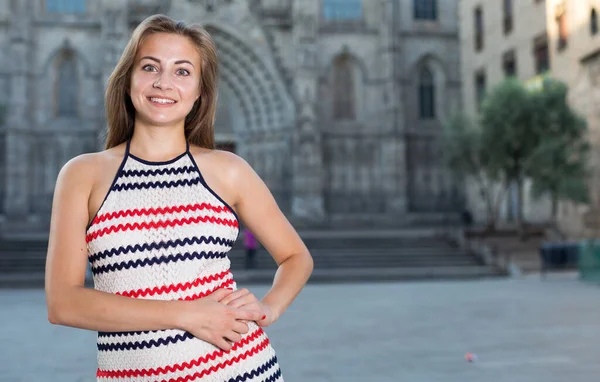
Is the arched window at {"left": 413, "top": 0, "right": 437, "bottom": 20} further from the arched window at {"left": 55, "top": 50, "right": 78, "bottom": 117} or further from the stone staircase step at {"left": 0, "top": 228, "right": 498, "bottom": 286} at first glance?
the arched window at {"left": 55, "top": 50, "right": 78, "bottom": 117}

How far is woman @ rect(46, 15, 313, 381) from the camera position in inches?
64.6

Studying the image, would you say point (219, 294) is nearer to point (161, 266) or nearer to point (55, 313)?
point (161, 266)

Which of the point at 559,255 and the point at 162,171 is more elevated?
the point at 162,171

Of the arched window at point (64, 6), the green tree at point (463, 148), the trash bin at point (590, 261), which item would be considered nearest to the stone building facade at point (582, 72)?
the green tree at point (463, 148)

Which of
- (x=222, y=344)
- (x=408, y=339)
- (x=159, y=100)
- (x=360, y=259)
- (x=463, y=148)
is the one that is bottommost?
(x=360, y=259)

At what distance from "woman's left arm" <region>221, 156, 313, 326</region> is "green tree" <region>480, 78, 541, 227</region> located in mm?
20275

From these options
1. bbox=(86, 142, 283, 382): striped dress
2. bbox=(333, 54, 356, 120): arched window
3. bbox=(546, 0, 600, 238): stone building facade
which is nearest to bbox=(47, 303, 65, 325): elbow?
bbox=(86, 142, 283, 382): striped dress

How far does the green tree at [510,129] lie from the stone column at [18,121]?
18770mm

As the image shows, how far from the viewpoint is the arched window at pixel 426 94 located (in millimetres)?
33094

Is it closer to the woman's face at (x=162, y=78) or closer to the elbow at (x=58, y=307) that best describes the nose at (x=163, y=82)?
the woman's face at (x=162, y=78)

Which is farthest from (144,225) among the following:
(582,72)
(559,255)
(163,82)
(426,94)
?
(426,94)

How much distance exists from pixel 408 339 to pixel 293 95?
22432mm

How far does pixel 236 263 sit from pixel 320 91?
44.3ft

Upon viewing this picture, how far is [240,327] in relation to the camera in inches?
65.6
